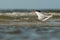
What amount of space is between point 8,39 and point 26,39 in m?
1.26

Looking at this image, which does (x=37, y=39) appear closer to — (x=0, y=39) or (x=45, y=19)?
(x=0, y=39)

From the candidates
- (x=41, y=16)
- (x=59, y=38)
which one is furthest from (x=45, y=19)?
(x=59, y=38)

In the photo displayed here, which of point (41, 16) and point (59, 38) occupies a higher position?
point (41, 16)

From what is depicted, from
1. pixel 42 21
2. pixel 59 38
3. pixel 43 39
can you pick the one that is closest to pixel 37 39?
pixel 43 39

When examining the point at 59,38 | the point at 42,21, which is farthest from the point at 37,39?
the point at 42,21

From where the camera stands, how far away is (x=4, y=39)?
1955cm

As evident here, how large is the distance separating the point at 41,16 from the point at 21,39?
15.6 metres

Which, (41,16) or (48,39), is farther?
(41,16)

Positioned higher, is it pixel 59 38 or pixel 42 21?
pixel 42 21

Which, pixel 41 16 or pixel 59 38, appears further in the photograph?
pixel 41 16

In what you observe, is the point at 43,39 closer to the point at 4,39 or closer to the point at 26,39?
the point at 26,39

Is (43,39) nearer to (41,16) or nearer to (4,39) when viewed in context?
(4,39)

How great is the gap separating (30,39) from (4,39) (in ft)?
5.98

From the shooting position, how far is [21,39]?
19.3m
